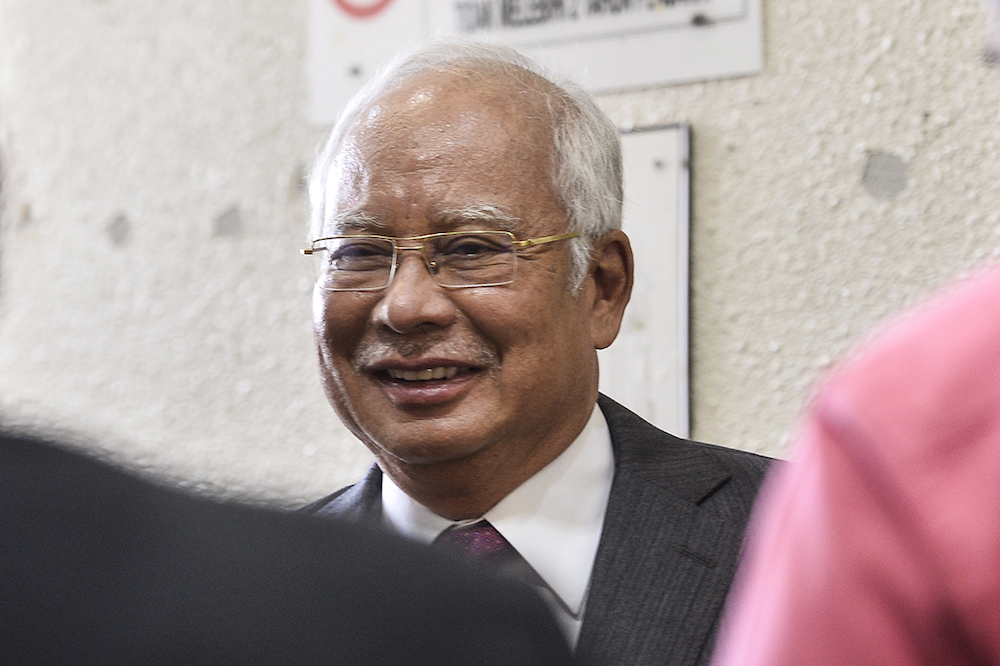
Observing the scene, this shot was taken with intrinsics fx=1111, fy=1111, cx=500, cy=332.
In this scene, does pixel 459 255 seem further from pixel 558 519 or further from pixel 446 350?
pixel 558 519

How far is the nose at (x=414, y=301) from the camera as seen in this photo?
1254 millimetres

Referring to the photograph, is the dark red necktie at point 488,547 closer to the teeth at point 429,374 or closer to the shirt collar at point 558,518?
the shirt collar at point 558,518

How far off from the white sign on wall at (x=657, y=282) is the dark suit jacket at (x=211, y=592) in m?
1.40

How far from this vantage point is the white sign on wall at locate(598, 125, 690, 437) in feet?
5.68

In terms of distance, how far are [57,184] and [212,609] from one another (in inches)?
84.7

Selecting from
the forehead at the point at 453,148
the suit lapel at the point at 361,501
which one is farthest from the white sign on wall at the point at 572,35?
the suit lapel at the point at 361,501

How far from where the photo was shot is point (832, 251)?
165 cm

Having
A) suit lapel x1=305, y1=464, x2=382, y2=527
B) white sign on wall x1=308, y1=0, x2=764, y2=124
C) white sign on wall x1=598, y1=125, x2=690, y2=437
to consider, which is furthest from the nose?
white sign on wall x1=598, y1=125, x2=690, y2=437

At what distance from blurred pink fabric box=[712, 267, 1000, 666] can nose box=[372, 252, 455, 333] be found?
0.95 metres

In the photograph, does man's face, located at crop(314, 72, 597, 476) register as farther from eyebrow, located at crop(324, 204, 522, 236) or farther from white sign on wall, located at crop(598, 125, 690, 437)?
white sign on wall, located at crop(598, 125, 690, 437)

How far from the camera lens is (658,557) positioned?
4.10 ft

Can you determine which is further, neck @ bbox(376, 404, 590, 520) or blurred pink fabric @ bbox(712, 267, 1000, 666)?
neck @ bbox(376, 404, 590, 520)

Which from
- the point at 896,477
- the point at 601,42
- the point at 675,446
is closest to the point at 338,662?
the point at 896,477

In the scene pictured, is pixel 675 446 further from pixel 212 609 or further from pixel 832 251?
pixel 212 609
